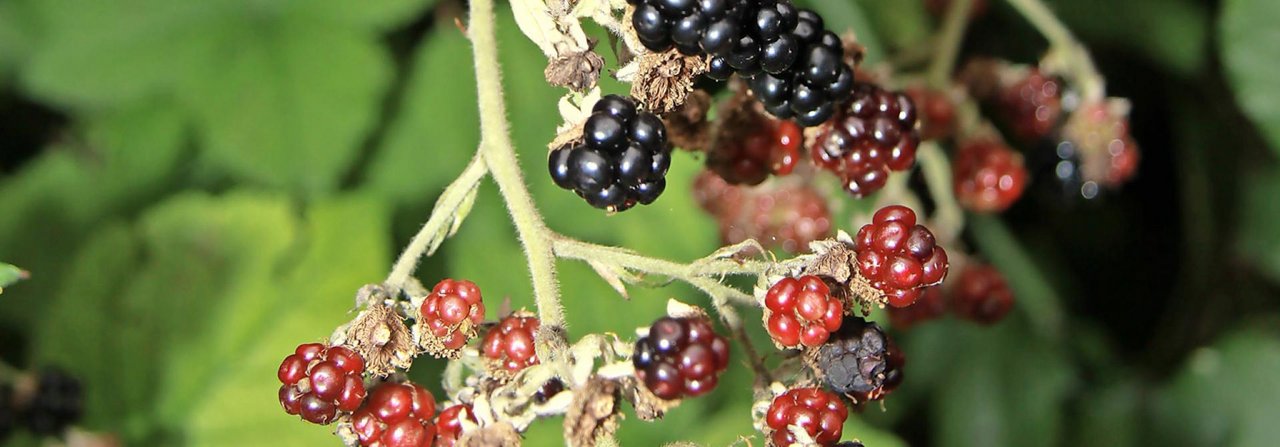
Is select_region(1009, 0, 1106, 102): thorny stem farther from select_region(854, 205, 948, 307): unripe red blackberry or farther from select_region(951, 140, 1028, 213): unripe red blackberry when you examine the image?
select_region(854, 205, 948, 307): unripe red blackberry

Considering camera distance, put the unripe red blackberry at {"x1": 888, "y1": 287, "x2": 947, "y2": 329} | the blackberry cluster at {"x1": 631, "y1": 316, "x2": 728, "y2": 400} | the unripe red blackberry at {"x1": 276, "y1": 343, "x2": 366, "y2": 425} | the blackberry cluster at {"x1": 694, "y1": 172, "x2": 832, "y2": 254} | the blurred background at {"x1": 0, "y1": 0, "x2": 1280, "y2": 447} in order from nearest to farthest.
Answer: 1. the blackberry cluster at {"x1": 631, "y1": 316, "x2": 728, "y2": 400}
2. the unripe red blackberry at {"x1": 276, "y1": 343, "x2": 366, "y2": 425}
3. the unripe red blackberry at {"x1": 888, "y1": 287, "x2": 947, "y2": 329}
4. the blackberry cluster at {"x1": 694, "y1": 172, "x2": 832, "y2": 254}
5. the blurred background at {"x1": 0, "y1": 0, "x2": 1280, "y2": 447}

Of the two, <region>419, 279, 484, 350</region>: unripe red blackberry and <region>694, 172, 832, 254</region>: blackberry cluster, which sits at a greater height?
<region>419, 279, 484, 350</region>: unripe red blackberry

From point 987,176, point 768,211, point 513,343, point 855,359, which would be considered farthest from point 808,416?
point 987,176

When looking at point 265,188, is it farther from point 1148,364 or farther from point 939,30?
point 1148,364

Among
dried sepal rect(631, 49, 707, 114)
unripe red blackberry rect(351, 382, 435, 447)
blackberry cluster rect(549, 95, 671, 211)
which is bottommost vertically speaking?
unripe red blackberry rect(351, 382, 435, 447)

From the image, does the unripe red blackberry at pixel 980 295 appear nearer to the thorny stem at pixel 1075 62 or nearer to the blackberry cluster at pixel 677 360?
Answer: the thorny stem at pixel 1075 62

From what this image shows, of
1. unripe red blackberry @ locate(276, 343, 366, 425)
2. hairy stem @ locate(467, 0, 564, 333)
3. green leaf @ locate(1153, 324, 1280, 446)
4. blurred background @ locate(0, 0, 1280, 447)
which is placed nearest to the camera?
unripe red blackberry @ locate(276, 343, 366, 425)

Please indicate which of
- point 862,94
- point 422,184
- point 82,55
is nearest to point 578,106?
point 862,94

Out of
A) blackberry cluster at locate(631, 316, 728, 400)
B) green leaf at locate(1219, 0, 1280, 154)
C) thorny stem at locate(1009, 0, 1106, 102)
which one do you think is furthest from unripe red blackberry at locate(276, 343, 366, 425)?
green leaf at locate(1219, 0, 1280, 154)
